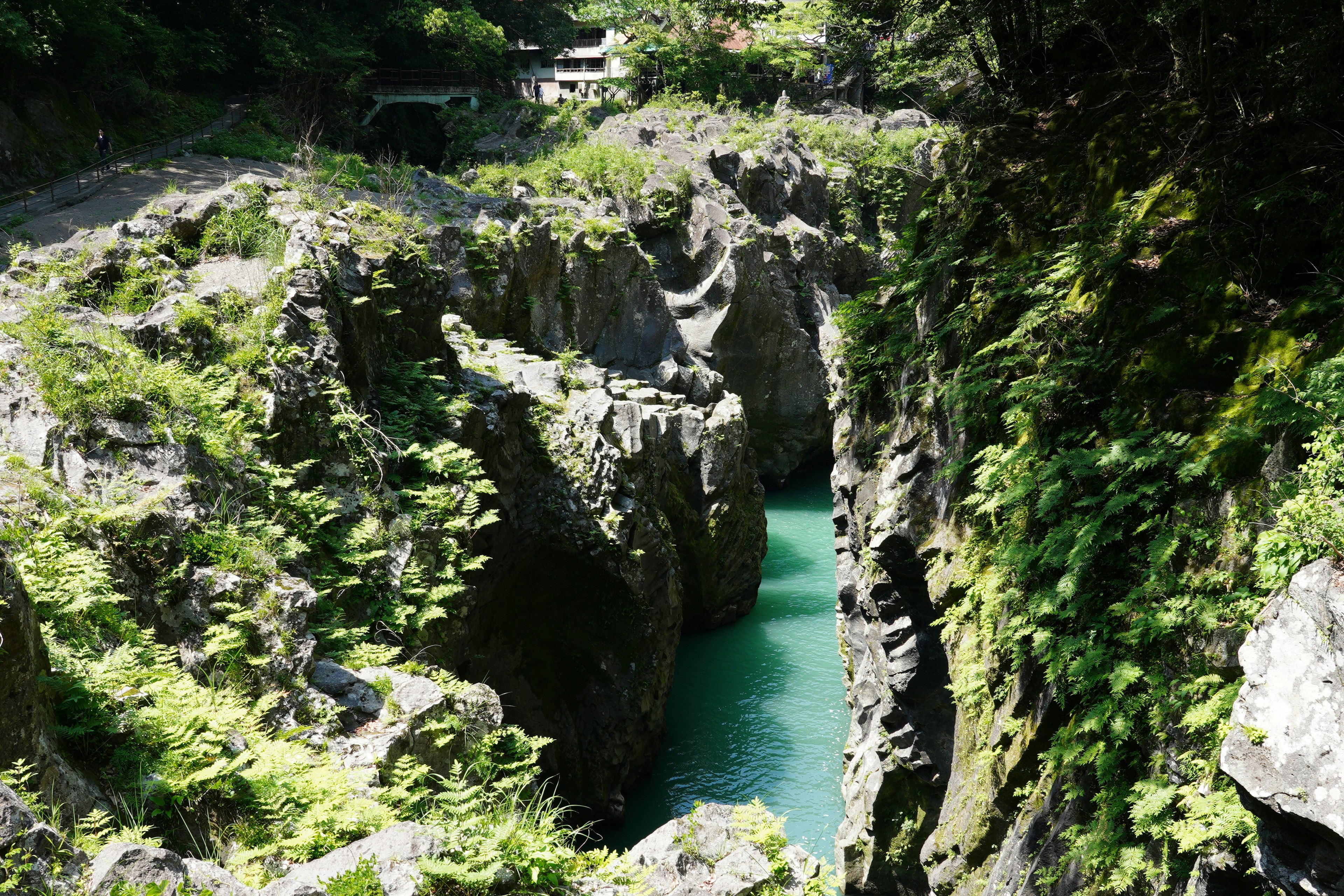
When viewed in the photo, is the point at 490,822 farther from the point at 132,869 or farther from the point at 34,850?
the point at 34,850

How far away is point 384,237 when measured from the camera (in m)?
13.6

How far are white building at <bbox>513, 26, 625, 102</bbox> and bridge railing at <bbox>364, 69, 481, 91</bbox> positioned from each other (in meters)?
13.9

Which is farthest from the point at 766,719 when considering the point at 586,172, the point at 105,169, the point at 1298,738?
the point at 105,169

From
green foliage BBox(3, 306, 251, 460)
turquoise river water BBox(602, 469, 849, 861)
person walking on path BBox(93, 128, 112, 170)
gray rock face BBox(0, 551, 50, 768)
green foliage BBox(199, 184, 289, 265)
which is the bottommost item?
turquoise river water BBox(602, 469, 849, 861)

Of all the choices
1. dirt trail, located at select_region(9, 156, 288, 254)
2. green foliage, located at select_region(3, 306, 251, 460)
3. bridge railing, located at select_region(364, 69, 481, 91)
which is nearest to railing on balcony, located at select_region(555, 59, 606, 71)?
bridge railing, located at select_region(364, 69, 481, 91)

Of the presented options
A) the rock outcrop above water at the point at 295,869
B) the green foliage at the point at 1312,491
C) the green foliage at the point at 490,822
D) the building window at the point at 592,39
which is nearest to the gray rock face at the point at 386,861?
the rock outcrop above water at the point at 295,869

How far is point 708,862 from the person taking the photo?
260 inches

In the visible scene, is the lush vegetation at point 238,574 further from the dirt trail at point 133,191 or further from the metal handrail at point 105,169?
the metal handrail at point 105,169

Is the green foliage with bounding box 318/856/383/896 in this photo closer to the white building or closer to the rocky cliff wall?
the rocky cliff wall

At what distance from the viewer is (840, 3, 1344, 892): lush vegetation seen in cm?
552

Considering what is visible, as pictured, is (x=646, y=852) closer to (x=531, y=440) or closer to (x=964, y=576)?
(x=964, y=576)

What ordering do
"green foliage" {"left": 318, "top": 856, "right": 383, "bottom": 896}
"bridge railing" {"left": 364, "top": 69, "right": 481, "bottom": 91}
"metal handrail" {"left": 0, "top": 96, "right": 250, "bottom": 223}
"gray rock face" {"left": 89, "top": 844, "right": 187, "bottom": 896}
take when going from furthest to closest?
1. "bridge railing" {"left": 364, "top": 69, "right": 481, "bottom": 91}
2. "metal handrail" {"left": 0, "top": 96, "right": 250, "bottom": 223}
3. "green foliage" {"left": 318, "top": 856, "right": 383, "bottom": 896}
4. "gray rock face" {"left": 89, "top": 844, "right": 187, "bottom": 896}

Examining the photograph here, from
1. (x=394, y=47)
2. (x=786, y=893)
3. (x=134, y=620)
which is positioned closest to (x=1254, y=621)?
(x=786, y=893)

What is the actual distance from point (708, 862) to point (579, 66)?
61.3m
